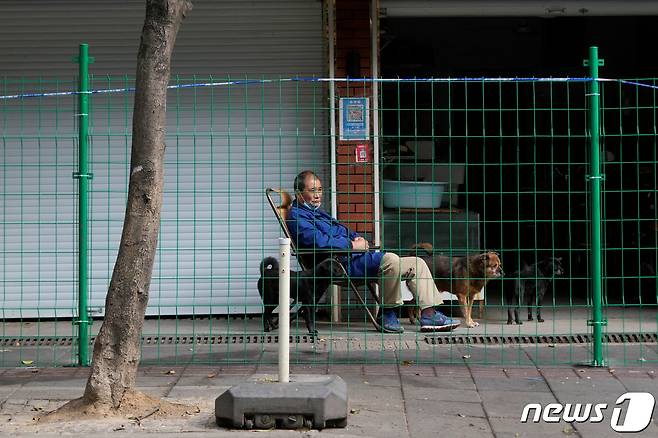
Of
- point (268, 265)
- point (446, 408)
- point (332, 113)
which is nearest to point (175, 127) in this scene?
point (332, 113)

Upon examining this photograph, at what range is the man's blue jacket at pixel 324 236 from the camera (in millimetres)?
8797

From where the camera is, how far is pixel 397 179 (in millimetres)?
10391

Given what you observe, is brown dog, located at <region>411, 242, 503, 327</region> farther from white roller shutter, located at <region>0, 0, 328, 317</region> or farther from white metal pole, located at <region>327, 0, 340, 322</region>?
white roller shutter, located at <region>0, 0, 328, 317</region>

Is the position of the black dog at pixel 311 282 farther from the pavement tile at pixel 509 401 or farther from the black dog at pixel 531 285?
the pavement tile at pixel 509 401

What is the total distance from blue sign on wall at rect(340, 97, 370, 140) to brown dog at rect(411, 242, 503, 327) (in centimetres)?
124

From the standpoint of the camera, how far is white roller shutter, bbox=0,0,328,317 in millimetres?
10273

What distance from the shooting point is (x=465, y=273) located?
943 centimetres

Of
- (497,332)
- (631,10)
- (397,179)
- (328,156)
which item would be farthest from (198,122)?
(631,10)

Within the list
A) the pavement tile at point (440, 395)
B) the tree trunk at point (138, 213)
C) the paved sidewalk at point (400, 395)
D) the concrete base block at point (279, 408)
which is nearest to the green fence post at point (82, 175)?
the paved sidewalk at point (400, 395)

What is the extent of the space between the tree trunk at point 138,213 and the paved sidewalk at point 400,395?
382mm

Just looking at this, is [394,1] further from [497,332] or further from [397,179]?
[497,332]

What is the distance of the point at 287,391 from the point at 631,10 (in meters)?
5.90

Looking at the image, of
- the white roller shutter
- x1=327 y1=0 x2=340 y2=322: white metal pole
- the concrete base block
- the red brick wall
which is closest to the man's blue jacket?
x1=327 y1=0 x2=340 y2=322: white metal pole

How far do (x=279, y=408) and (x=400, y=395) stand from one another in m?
1.25
